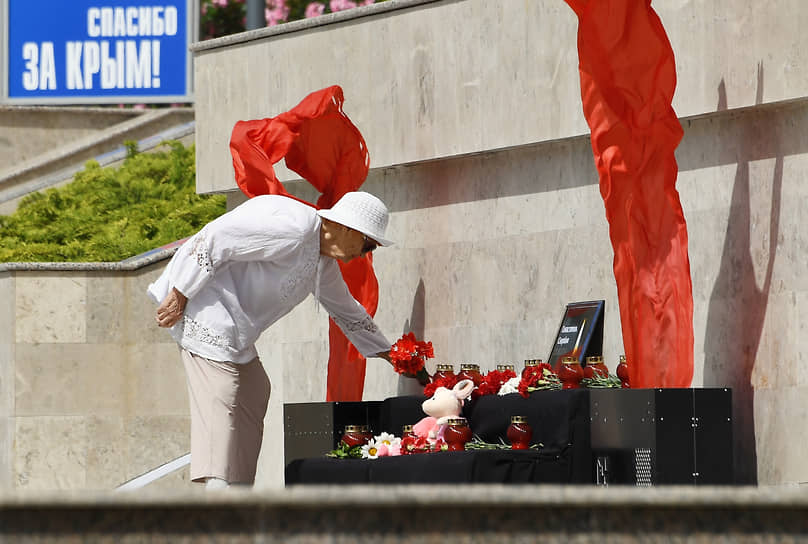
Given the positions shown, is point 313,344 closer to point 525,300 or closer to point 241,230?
point 525,300

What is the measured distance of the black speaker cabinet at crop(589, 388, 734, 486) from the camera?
20.3 feet

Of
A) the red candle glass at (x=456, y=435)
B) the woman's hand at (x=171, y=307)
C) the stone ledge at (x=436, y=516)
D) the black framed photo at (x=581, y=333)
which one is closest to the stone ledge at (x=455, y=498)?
the stone ledge at (x=436, y=516)

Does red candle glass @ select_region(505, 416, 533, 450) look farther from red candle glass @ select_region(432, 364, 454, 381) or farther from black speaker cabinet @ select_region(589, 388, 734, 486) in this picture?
red candle glass @ select_region(432, 364, 454, 381)

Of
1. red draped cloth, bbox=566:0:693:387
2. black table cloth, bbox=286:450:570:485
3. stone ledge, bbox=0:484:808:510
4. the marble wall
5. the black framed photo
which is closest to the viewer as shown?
stone ledge, bbox=0:484:808:510

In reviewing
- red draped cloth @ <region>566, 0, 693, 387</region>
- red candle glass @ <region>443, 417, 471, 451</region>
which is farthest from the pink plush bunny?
red draped cloth @ <region>566, 0, 693, 387</region>

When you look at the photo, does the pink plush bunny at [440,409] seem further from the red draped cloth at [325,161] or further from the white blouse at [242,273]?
the red draped cloth at [325,161]

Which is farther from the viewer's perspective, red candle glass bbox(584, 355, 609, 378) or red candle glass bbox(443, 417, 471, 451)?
red candle glass bbox(584, 355, 609, 378)

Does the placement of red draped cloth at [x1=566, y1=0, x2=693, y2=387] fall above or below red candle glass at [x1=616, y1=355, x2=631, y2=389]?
above

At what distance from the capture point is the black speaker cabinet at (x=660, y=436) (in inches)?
244

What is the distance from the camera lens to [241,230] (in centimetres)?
607

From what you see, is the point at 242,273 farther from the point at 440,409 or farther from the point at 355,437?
the point at 355,437

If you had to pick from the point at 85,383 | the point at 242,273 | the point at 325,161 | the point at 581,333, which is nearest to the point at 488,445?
the point at 242,273

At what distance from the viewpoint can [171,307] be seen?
614 cm

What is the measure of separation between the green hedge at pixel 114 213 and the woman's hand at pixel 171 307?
6.17 meters
